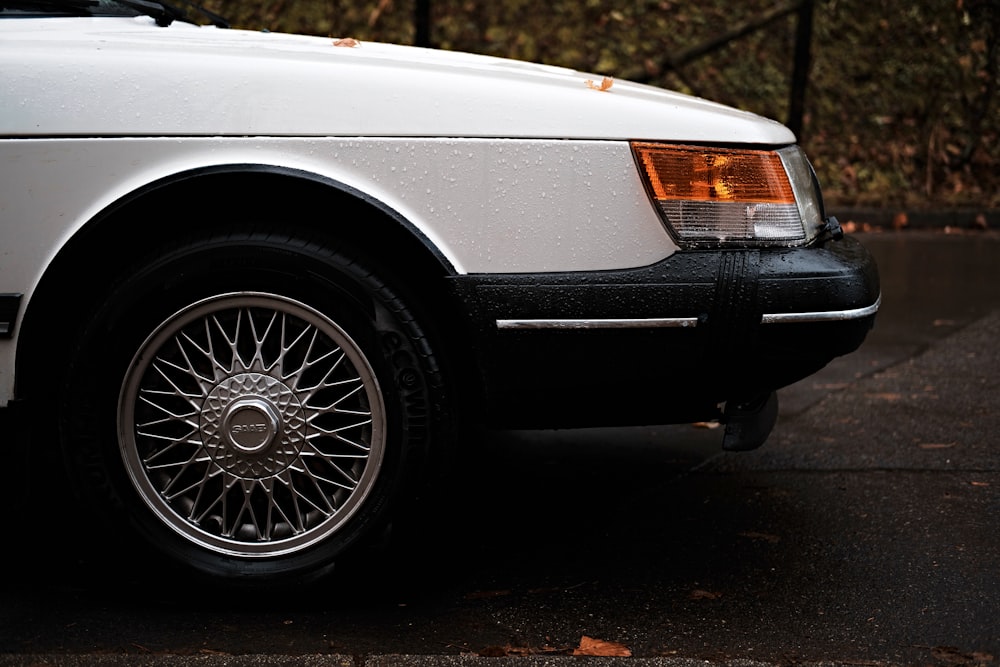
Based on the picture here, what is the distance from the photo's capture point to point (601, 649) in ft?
8.52

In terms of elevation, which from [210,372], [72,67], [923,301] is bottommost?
[923,301]

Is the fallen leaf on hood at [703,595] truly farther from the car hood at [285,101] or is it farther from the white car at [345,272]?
the car hood at [285,101]

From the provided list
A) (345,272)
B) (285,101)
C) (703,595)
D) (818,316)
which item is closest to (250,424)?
(345,272)

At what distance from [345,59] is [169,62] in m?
0.39

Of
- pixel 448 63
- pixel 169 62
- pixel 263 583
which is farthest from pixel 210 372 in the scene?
pixel 448 63

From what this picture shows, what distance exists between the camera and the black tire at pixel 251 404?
108 inches

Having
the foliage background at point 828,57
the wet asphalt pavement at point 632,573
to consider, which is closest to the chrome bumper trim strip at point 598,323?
the wet asphalt pavement at point 632,573

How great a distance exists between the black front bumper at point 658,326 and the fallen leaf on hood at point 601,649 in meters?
0.52

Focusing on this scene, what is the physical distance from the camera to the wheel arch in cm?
271

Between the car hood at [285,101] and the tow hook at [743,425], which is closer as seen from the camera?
the car hood at [285,101]

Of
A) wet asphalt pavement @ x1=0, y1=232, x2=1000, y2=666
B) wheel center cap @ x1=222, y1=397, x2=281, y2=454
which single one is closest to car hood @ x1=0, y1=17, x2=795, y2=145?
wheel center cap @ x1=222, y1=397, x2=281, y2=454

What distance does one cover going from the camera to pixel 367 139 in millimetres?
2699

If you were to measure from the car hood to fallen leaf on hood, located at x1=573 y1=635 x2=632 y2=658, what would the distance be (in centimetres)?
109

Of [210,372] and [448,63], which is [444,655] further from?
[448,63]
